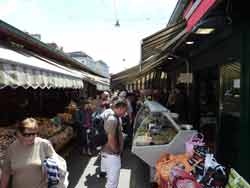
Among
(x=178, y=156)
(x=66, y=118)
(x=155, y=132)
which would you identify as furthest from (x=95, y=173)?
(x=66, y=118)

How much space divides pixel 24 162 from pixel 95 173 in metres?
3.95

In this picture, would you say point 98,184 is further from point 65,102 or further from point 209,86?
point 65,102

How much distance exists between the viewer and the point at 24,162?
2.89 metres

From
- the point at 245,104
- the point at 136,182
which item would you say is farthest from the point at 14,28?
the point at 245,104

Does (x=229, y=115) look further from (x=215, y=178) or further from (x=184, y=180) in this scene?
(x=215, y=178)

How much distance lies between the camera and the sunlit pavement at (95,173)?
19.3ft

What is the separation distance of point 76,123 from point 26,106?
1.66 meters

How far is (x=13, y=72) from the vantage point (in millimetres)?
3369

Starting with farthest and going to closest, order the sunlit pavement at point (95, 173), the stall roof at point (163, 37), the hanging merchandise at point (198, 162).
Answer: the sunlit pavement at point (95, 173) < the stall roof at point (163, 37) < the hanging merchandise at point (198, 162)

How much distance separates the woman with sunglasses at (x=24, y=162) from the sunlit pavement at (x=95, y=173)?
9.94 ft

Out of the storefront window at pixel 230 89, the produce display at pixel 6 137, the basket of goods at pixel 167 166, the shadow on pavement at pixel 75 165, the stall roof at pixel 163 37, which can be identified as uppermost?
the stall roof at pixel 163 37

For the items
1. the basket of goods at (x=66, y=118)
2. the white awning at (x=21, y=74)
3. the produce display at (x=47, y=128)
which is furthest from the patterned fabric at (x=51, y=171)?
the basket of goods at (x=66, y=118)

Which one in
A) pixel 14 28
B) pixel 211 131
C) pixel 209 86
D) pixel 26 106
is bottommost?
pixel 211 131

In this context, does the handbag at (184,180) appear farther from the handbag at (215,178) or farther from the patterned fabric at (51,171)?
the patterned fabric at (51,171)
